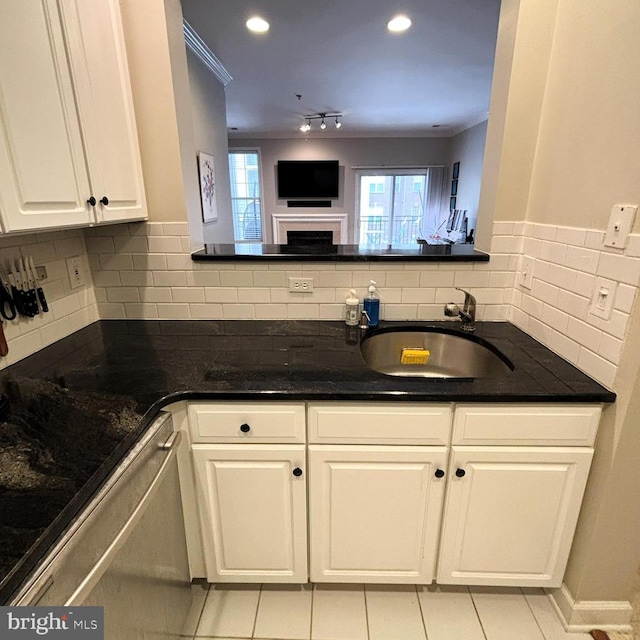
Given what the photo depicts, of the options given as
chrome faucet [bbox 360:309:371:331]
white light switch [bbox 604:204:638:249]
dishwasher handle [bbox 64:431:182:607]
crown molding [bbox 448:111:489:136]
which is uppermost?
crown molding [bbox 448:111:489:136]

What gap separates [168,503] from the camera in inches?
→ 44.6

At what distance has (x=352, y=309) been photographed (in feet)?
5.36

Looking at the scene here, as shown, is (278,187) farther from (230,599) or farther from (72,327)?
(230,599)

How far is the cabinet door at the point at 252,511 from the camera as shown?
3.99 ft

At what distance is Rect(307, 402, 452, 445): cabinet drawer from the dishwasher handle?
0.42 m

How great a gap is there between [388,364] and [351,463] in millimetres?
574

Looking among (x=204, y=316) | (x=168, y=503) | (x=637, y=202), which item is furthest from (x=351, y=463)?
(x=637, y=202)

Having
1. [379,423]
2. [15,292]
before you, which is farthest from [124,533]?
[15,292]

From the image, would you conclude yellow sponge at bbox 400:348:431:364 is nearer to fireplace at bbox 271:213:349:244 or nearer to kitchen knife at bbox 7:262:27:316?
kitchen knife at bbox 7:262:27:316

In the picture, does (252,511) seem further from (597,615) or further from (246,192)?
(246,192)

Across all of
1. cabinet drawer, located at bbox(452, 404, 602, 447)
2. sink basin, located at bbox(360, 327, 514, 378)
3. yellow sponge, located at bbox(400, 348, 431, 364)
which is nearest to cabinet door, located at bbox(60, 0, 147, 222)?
sink basin, located at bbox(360, 327, 514, 378)

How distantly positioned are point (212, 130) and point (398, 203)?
5.10m

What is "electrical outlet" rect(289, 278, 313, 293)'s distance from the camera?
1.68 meters

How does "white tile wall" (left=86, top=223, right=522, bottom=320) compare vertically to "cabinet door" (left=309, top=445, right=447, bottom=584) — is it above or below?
above
